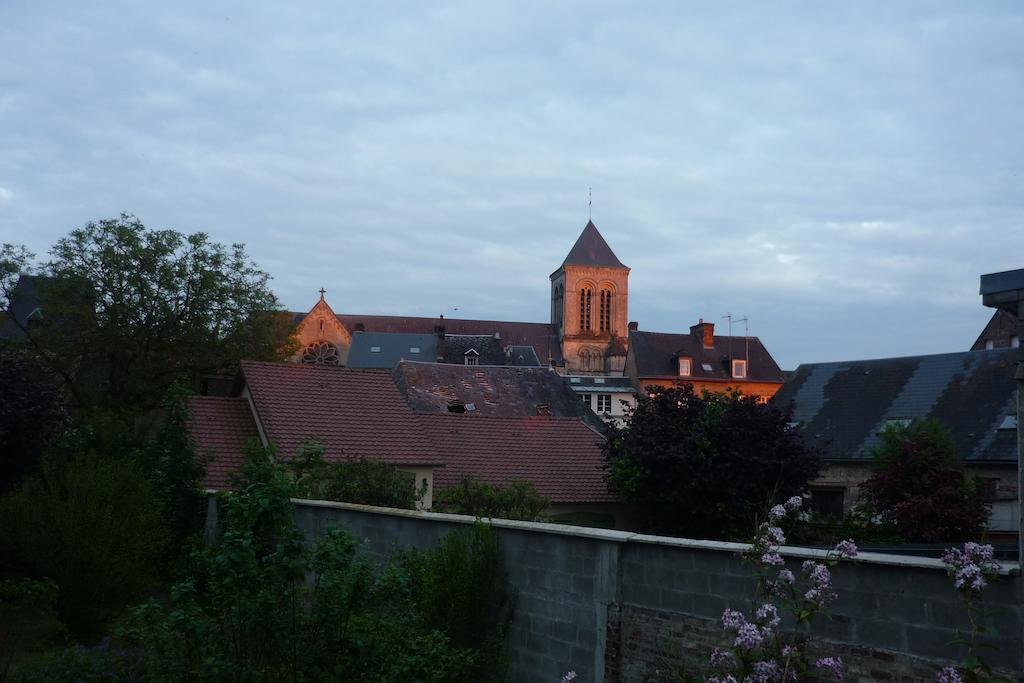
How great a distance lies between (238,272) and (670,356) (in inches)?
1922

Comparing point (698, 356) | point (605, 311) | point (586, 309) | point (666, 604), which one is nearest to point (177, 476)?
point (666, 604)

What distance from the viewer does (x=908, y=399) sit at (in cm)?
3422

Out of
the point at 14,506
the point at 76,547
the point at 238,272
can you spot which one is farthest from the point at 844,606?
the point at 238,272

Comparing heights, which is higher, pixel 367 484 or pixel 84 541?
pixel 367 484

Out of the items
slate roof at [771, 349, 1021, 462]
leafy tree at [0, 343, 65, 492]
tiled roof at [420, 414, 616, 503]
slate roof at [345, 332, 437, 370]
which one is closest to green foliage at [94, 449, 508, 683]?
leafy tree at [0, 343, 65, 492]

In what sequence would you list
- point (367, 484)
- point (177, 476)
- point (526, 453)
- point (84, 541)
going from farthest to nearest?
point (526, 453), point (367, 484), point (177, 476), point (84, 541)

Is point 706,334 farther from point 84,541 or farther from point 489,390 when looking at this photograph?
point 84,541

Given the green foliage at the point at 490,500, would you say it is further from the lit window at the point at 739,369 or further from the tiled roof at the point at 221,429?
the lit window at the point at 739,369

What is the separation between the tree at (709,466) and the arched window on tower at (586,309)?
75790 mm

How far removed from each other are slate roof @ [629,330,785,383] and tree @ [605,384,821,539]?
5283 centimetres

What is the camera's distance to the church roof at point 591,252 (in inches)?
4134

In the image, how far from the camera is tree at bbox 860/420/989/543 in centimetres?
2325

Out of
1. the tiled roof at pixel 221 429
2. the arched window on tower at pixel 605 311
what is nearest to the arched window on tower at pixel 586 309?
the arched window on tower at pixel 605 311

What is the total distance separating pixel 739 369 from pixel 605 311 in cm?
2485
